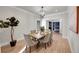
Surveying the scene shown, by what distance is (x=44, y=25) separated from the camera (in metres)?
2.12

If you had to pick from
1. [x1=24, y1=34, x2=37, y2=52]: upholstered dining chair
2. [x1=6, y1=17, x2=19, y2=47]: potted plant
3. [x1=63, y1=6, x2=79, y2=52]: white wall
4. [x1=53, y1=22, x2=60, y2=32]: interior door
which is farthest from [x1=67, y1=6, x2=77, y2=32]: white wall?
[x1=6, y1=17, x2=19, y2=47]: potted plant

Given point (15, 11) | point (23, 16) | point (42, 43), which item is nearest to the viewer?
point (15, 11)

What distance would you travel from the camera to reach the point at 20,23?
6.89 feet

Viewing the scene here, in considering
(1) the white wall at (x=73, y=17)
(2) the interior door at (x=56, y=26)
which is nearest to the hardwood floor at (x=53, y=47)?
(2) the interior door at (x=56, y=26)

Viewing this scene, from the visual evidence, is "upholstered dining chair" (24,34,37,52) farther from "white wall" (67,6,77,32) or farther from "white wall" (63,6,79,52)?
"white wall" (67,6,77,32)

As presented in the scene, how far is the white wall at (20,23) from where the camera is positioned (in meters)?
2.00

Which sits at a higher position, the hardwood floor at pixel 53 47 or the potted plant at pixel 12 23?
the potted plant at pixel 12 23

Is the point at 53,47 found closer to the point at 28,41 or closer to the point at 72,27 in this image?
the point at 28,41

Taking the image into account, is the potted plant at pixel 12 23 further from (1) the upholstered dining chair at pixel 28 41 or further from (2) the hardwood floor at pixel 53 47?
(1) the upholstered dining chair at pixel 28 41

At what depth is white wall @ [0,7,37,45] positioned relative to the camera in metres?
2.00

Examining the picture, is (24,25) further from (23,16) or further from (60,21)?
(60,21)
